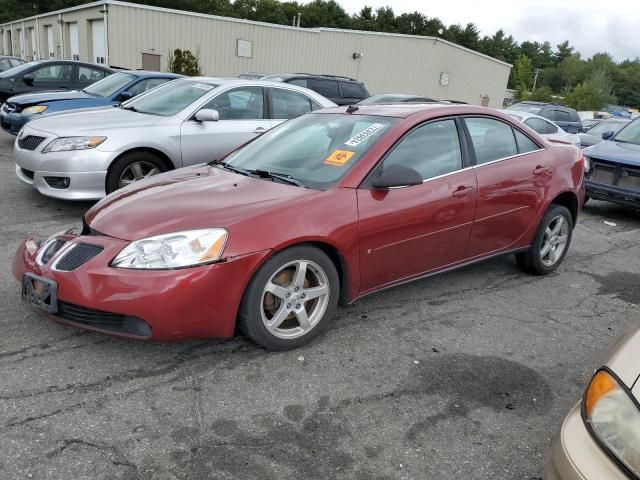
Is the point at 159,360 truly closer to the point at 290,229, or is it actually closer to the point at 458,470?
the point at 290,229

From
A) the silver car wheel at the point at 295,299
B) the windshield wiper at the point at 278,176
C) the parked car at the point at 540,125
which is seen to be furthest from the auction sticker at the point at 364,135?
the parked car at the point at 540,125

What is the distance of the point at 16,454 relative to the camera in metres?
2.34

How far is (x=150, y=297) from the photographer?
9.27 ft

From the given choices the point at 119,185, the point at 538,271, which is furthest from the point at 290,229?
the point at 119,185

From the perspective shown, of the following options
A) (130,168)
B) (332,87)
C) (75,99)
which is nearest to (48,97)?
(75,99)

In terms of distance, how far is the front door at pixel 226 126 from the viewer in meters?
6.27

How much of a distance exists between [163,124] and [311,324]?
12.0 feet

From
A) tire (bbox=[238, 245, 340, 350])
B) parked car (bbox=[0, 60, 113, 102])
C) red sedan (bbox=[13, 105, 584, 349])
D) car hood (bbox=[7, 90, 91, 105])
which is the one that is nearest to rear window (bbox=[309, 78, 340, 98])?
parked car (bbox=[0, 60, 113, 102])

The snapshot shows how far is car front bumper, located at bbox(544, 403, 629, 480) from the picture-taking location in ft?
5.35

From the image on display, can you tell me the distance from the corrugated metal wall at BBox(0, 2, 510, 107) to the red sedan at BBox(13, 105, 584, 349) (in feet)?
→ 75.4

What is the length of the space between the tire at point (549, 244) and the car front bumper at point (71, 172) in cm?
425

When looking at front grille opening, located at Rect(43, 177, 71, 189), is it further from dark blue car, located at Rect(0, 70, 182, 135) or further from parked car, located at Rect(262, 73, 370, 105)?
parked car, located at Rect(262, 73, 370, 105)

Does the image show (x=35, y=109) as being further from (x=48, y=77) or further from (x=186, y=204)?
(x=186, y=204)

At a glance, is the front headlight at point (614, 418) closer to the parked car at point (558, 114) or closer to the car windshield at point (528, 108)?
the car windshield at point (528, 108)
